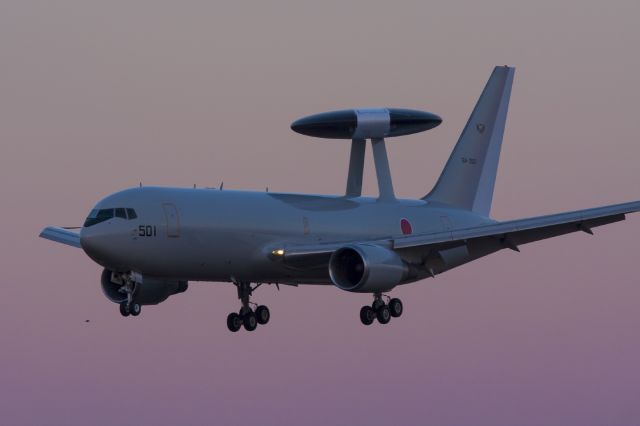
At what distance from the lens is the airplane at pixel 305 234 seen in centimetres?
6172

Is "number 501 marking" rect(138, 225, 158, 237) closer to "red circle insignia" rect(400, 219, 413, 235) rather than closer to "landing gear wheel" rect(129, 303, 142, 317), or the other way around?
"landing gear wheel" rect(129, 303, 142, 317)

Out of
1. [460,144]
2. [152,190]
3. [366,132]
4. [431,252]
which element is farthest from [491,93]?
[152,190]

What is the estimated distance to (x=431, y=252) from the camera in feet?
219

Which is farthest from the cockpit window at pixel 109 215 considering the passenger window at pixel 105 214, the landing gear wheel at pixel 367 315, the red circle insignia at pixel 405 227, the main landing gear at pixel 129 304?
the red circle insignia at pixel 405 227

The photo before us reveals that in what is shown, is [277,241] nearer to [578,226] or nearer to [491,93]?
[578,226]

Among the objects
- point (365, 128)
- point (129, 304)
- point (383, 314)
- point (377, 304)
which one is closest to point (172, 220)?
point (129, 304)

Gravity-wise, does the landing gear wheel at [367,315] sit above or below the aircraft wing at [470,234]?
below

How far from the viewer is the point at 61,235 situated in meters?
70.4

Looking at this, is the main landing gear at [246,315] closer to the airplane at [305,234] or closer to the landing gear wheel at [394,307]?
the airplane at [305,234]

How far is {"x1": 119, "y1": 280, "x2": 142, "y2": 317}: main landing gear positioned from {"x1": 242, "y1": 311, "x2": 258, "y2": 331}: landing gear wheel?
6.78 metres

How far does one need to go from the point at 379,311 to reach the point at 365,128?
8127 mm

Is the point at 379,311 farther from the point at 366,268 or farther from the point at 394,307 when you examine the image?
the point at 366,268

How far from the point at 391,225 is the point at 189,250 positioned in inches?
471

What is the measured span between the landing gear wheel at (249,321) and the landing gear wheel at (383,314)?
16.6 ft
